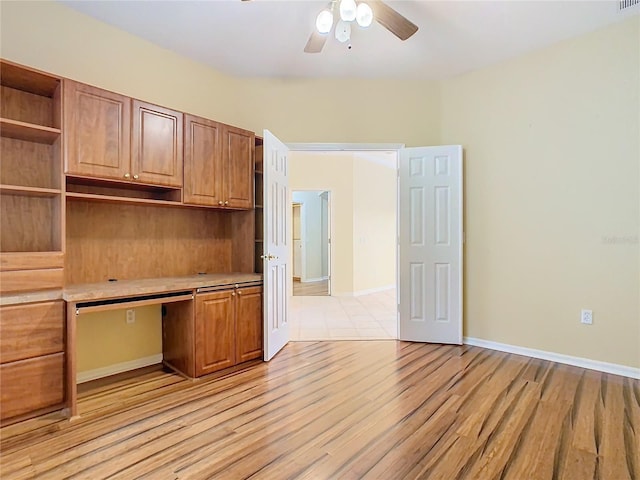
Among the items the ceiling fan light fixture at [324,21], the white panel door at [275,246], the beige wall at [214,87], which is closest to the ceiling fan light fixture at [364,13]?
the ceiling fan light fixture at [324,21]

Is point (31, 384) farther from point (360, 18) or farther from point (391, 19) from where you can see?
point (391, 19)

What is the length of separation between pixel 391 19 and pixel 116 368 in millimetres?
3440

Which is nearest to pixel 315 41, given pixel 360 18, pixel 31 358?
pixel 360 18

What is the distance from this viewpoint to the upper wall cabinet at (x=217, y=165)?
121 inches

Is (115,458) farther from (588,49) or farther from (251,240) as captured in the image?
(588,49)

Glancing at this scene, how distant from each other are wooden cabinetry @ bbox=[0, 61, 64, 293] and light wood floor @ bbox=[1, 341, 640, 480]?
3.23 feet

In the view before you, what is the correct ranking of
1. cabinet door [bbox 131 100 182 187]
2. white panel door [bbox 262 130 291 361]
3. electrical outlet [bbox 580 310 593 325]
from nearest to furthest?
cabinet door [bbox 131 100 182 187] → electrical outlet [bbox 580 310 593 325] → white panel door [bbox 262 130 291 361]

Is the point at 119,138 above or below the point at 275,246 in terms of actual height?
above

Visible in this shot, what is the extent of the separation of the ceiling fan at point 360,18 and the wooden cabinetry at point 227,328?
2.16 metres

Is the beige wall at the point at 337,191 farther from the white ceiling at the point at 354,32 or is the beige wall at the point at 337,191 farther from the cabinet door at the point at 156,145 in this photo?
the cabinet door at the point at 156,145

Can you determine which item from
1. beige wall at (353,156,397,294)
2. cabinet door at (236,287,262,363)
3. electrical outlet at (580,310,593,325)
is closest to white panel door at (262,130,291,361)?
cabinet door at (236,287,262,363)

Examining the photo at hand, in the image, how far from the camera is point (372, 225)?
7828mm

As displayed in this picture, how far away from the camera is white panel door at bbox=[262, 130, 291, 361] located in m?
3.30

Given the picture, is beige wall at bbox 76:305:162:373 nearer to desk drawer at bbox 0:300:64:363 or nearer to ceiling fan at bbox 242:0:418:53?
desk drawer at bbox 0:300:64:363
